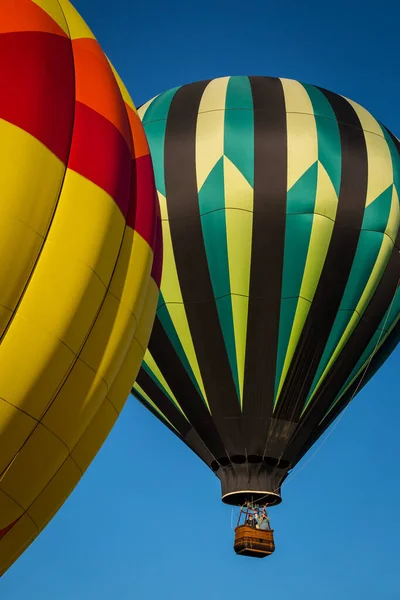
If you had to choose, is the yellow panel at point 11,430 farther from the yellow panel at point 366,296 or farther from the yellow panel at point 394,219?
the yellow panel at point 394,219

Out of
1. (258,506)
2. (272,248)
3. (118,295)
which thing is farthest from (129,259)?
(258,506)

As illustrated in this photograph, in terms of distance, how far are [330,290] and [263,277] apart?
2.87 ft

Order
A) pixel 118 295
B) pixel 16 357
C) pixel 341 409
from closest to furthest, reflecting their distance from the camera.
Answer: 1. pixel 16 357
2. pixel 118 295
3. pixel 341 409

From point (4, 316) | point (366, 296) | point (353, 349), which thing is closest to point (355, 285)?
point (366, 296)

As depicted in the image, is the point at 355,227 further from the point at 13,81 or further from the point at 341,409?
the point at 13,81

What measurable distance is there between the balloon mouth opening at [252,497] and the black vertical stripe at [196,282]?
558 mm

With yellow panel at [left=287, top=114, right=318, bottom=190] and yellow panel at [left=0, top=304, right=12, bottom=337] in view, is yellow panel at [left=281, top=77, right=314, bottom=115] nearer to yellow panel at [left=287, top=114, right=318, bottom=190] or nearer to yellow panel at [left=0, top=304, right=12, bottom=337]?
yellow panel at [left=287, top=114, right=318, bottom=190]

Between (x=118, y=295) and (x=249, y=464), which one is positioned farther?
(x=249, y=464)

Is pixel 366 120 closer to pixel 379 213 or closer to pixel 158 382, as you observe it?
pixel 379 213

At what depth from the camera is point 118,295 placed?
23.2 ft

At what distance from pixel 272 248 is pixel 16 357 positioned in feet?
26.6

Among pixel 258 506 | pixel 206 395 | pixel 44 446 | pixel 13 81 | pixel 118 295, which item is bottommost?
pixel 44 446

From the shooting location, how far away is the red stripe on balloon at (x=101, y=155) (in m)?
6.81

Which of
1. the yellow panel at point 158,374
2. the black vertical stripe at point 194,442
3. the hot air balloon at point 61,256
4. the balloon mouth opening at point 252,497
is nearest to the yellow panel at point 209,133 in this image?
the yellow panel at point 158,374
